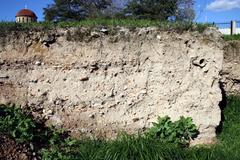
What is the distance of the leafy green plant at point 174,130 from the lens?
20.6 feet

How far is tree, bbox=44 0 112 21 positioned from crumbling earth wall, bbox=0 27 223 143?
20.4 meters

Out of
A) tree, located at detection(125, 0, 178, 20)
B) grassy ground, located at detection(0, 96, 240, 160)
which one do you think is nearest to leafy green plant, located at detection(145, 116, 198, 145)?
grassy ground, located at detection(0, 96, 240, 160)

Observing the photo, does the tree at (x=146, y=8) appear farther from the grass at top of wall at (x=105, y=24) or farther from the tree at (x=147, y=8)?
the grass at top of wall at (x=105, y=24)

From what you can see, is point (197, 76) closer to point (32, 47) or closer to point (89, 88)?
point (89, 88)

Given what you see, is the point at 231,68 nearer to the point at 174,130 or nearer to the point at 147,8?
the point at 174,130

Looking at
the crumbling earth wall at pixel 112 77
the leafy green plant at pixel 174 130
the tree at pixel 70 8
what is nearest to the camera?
the leafy green plant at pixel 174 130

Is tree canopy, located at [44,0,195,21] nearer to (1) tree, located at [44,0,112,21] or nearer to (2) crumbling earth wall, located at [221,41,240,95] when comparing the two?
(1) tree, located at [44,0,112,21]

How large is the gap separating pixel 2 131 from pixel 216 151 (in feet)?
8.91

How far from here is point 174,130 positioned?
6.36 m

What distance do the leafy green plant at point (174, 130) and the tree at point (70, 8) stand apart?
2083 cm

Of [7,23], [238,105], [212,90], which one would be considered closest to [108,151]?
[212,90]

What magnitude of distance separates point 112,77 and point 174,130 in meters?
1.17

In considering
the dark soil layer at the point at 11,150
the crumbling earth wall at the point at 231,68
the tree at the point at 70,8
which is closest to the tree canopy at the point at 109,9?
the tree at the point at 70,8

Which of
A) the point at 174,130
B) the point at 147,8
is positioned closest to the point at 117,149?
the point at 174,130
